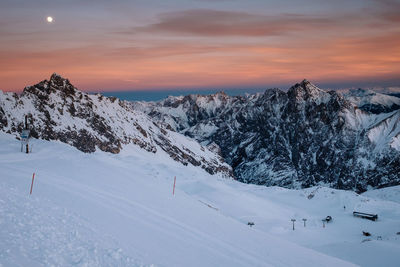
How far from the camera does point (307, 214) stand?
46.5m

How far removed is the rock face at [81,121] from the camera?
92.4m

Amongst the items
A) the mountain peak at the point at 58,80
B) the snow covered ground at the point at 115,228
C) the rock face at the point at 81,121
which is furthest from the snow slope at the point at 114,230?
the mountain peak at the point at 58,80

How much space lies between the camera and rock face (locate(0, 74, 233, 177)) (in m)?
92.4

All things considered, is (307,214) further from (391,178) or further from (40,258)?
(391,178)

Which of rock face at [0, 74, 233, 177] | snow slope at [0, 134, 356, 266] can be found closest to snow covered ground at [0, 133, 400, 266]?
snow slope at [0, 134, 356, 266]

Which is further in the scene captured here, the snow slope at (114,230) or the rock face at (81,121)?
the rock face at (81,121)

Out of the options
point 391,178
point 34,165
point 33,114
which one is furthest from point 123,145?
point 391,178

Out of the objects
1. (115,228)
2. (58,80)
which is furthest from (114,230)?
(58,80)

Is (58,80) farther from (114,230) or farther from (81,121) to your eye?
(114,230)

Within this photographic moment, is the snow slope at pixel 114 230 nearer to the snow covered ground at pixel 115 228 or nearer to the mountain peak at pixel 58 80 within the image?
the snow covered ground at pixel 115 228

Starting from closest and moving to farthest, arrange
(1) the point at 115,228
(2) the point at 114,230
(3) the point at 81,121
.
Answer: (2) the point at 114,230 < (1) the point at 115,228 < (3) the point at 81,121

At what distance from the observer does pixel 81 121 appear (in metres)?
119

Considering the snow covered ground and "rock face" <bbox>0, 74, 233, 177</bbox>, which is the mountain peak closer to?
"rock face" <bbox>0, 74, 233, 177</bbox>

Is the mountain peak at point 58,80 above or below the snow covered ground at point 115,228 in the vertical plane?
above
